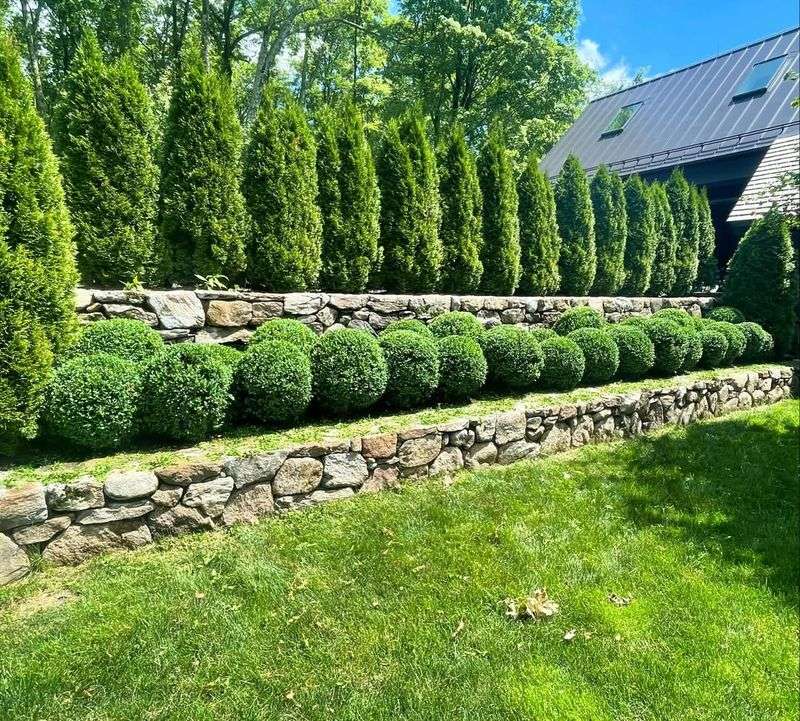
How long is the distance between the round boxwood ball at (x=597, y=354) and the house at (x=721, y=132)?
5.58 meters

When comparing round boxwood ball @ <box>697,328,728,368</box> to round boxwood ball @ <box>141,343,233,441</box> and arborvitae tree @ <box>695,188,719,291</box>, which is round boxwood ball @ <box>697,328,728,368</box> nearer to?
arborvitae tree @ <box>695,188,719,291</box>

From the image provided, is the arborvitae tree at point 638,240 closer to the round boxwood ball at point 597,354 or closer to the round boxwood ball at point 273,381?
the round boxwood ball at point 597,354

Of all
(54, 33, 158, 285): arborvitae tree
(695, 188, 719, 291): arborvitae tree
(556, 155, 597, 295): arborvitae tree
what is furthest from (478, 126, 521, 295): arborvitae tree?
(695, 188, 719, 291): arborvitae tree

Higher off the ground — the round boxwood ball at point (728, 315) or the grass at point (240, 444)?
the round boxwood ball at point (728, 315)

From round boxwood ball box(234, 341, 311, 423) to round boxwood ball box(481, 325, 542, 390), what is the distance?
2.07m

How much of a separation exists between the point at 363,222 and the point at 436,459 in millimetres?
3135

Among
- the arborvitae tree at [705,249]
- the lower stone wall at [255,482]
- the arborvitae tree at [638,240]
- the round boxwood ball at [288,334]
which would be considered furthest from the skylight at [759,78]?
the round boxwood ball at [288,334]

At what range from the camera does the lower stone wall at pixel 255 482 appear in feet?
8.75

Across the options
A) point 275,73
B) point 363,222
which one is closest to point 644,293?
point 363,222

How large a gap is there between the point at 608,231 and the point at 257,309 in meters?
7.03

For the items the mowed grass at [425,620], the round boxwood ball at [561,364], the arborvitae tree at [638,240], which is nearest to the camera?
the mowed grass at [425,620]

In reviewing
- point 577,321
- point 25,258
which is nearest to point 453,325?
point 577,321

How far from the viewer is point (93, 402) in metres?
3.01

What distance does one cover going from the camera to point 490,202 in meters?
7.14
